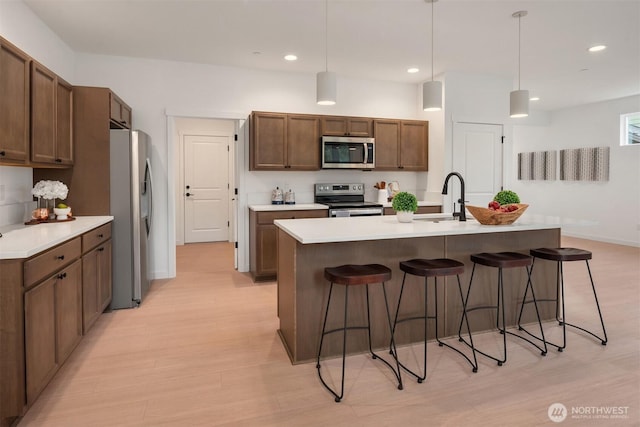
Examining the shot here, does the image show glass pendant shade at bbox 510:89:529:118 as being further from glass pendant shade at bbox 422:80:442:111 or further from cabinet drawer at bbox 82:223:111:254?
cabinet drawer at bbox 82:223:111:254

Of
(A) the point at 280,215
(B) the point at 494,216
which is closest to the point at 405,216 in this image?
(B) the point at 494,216

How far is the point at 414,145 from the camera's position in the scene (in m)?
5.47

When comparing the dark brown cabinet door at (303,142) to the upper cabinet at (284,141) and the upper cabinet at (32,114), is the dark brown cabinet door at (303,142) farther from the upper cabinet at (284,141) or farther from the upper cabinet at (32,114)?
the upper cabinet at (32,114)

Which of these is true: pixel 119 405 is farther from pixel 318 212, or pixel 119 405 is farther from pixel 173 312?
pixel 318 212

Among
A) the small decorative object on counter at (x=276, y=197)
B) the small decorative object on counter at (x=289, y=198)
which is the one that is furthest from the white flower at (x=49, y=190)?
the small decorative object on counter at (x=289, y=198)

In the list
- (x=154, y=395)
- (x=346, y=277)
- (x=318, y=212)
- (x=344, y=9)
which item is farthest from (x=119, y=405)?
(x=344, y=9)

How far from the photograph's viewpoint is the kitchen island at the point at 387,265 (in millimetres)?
2541

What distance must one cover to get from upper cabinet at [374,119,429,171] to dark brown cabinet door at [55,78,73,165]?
3.46 metres

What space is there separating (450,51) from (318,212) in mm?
2377

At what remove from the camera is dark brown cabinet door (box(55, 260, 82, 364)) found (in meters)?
2.36

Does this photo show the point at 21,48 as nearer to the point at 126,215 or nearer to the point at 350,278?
the point at 126,215

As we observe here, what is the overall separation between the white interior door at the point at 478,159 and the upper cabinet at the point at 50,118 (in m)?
4.42

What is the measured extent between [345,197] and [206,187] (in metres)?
3.33

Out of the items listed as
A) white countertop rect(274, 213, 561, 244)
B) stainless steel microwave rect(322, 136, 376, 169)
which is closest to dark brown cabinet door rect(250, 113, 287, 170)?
stainless steel microwave rect(322, 136, 376, 169)
